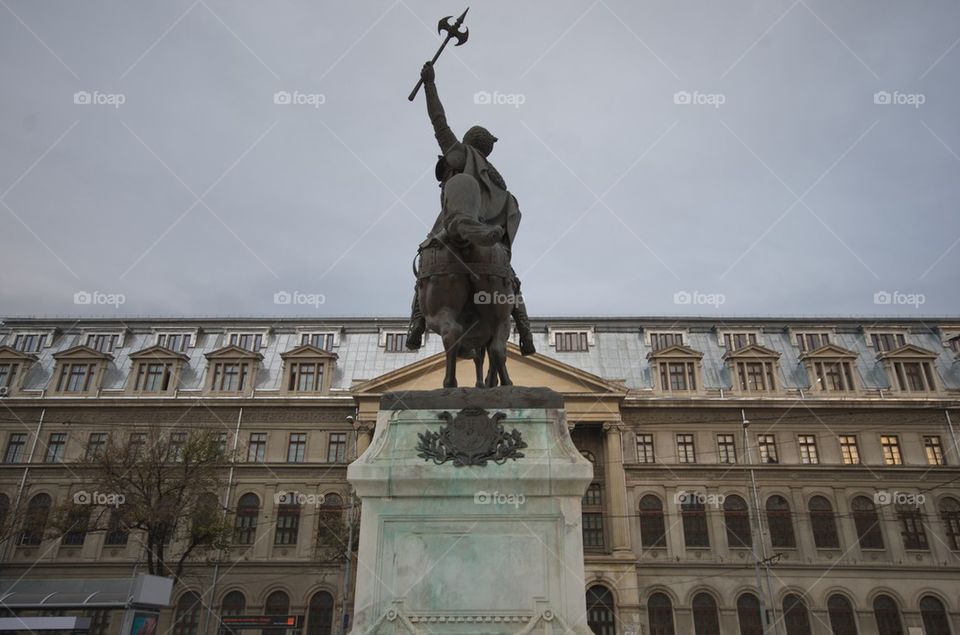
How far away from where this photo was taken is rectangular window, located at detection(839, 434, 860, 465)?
43631mm

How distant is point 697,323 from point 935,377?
15.4 meters

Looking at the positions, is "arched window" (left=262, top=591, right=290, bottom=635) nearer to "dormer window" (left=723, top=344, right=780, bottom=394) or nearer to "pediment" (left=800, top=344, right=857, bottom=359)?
"dormer window" (left=723, top=344, right=780, bottom=394)

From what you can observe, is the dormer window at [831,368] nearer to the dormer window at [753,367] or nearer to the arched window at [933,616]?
the dormer window at [753,367]

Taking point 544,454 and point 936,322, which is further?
point 936,322

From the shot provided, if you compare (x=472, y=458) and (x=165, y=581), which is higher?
(x=165, y=581)

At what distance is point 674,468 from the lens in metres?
43.7

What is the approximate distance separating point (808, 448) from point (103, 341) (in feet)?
162

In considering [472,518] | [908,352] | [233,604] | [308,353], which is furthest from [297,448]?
[472,518]

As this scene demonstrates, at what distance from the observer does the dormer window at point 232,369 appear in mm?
47438

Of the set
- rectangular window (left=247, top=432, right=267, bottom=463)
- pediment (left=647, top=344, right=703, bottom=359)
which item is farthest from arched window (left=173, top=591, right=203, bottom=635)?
pediment (left=647, top=344, right=703, bottom=359)

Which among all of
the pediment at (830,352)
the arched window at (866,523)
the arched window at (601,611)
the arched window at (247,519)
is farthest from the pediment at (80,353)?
the arched window at (866,523)

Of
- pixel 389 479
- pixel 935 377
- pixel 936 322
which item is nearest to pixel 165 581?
pixel 389 479

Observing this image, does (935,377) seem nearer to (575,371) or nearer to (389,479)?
(575,371)

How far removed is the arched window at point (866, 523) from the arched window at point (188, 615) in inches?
1543
